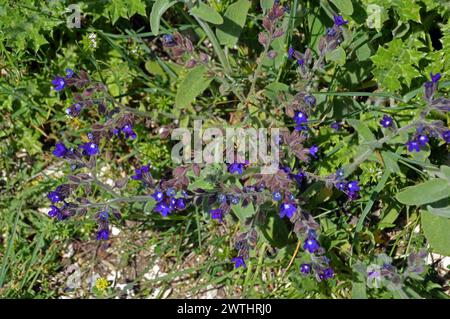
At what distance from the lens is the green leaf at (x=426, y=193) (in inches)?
147

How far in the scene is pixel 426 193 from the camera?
3.76 metres

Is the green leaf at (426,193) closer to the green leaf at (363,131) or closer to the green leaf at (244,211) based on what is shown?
the green leaf at (363,131)

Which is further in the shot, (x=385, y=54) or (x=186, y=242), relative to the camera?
(x=186, y=242)

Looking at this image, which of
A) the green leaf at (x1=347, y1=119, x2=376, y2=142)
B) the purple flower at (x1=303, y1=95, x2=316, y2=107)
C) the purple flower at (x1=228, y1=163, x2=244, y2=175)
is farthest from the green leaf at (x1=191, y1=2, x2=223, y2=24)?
the green leaf at (x1=347, y1=119, x2=376, y2=142)

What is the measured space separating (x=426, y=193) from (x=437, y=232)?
0.42m

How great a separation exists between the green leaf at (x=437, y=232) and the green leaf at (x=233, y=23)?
1825mm

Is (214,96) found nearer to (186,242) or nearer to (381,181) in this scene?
(186,242)

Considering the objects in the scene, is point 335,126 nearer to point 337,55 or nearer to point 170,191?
point 337,55

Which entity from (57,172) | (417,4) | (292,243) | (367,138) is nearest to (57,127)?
(57,172)

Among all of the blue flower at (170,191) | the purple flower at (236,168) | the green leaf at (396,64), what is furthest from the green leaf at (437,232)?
the blue flower at (170,191)

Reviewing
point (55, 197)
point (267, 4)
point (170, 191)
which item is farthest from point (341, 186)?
point (55, 197)

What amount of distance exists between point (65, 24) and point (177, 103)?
1328 millimetres

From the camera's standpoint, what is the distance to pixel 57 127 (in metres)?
5.11

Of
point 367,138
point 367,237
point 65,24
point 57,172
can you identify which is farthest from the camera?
point 57,172
